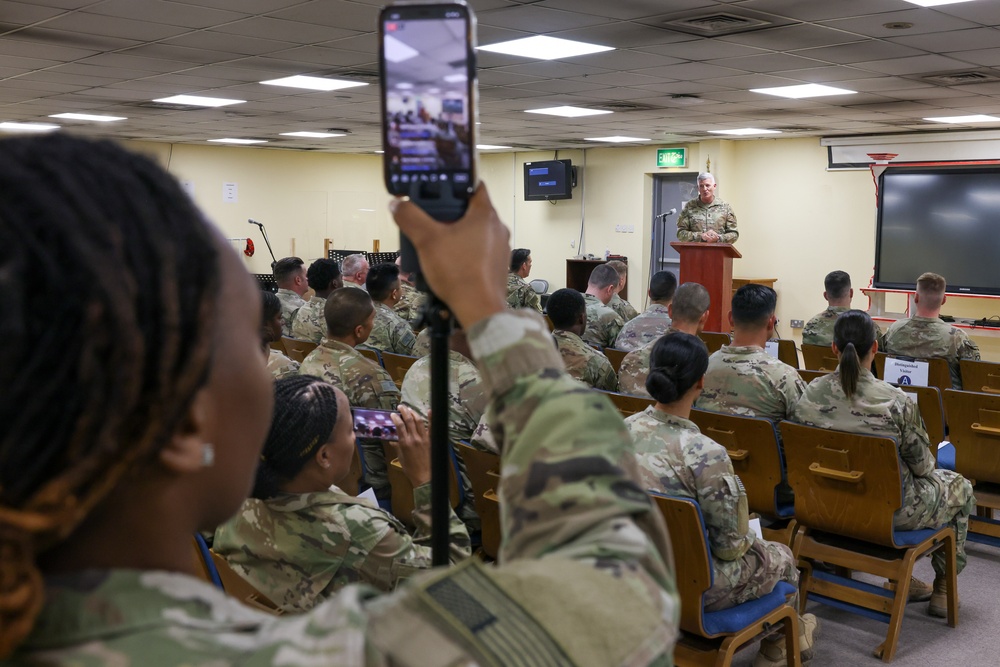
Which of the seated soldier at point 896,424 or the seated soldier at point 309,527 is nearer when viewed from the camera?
the seated soldier at point 309,527

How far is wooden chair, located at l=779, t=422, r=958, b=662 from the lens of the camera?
337cm

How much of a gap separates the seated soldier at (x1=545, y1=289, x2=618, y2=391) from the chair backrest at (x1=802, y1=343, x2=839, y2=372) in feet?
6.44

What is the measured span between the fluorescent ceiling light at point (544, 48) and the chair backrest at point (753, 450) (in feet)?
11.2

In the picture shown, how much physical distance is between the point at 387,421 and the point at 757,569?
5.34 ft

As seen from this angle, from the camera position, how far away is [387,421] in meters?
1.78

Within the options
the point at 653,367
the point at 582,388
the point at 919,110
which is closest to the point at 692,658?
the point at 653,367

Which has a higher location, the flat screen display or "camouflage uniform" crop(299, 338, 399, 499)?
the flat screen display

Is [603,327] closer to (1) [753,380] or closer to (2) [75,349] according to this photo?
(1) [753,380]

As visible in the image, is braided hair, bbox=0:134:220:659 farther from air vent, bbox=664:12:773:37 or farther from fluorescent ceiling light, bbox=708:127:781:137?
fluorescent ceiling light, bbox=708:127:781:137

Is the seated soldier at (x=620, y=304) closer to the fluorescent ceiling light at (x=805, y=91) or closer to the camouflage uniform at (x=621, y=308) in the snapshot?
the camouflage uniform at (x=621, y=308)

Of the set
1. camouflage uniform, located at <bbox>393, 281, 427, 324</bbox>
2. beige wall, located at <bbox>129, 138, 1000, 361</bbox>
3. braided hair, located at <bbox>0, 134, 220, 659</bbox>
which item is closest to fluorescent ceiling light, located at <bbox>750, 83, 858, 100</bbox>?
camouflage uniform, located at <bbox>393, 281, 427, 324</bbox>

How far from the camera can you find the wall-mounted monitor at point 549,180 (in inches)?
594

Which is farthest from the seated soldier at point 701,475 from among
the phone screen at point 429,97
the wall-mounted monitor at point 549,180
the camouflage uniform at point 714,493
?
the wall-mounted monitor at point 549,180

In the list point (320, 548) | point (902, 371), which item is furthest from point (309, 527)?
point (902, 371)
